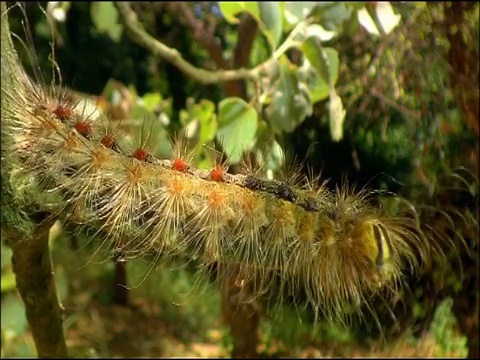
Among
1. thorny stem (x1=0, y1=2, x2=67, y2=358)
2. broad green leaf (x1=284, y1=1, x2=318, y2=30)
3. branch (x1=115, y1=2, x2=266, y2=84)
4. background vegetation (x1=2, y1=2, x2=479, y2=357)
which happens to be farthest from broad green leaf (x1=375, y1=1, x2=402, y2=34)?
thorny stem (x1=0, y1=2, x2=67, y2=358)

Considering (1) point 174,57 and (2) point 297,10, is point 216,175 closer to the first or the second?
(2) point 297,10

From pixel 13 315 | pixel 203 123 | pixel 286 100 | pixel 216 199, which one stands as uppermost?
pixel 216 199

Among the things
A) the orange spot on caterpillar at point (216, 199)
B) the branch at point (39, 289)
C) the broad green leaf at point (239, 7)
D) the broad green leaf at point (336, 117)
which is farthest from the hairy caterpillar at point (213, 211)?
the broad green leaf at point (239, 7)

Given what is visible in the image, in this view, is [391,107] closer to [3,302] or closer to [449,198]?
[449,198]

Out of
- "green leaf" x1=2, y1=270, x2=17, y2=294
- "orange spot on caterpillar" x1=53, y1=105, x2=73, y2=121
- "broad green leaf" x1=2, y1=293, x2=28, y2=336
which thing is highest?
"orange spot on caterpillar" x1=53, y1=105, x2=73, y2=121

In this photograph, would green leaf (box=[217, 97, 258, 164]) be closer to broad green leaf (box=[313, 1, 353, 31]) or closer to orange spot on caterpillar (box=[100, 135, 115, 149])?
broad green leaf (box=[313, 1, 353, 31])

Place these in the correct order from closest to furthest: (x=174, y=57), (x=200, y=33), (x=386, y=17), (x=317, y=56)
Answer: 1. (x=317, y=56)
2. (x=386, y=17)
3. (x=174, y=57)
4. (x=200, y=33)

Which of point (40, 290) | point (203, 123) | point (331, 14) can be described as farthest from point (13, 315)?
point (331, 14)

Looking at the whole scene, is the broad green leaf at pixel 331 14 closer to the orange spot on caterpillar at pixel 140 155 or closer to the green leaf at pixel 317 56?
the green leaf at pixel 317 56
